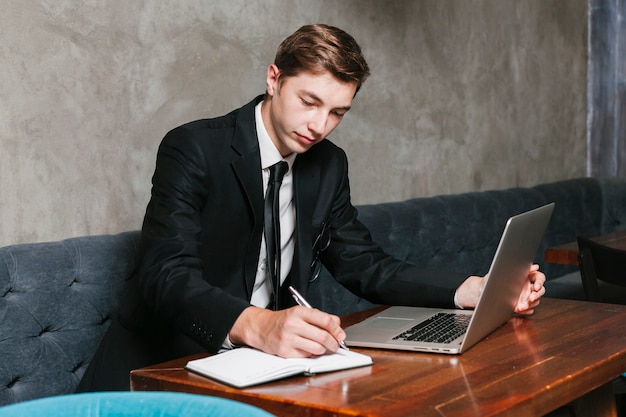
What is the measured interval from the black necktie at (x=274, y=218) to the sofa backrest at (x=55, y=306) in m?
0.53

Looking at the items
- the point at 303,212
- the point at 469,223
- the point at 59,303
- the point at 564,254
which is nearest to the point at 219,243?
the point at 303,212

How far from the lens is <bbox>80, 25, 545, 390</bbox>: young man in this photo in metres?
1.92

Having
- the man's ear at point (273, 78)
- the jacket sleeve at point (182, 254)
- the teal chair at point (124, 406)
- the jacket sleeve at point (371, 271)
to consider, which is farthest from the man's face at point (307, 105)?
the teal chair at point (124, 406)

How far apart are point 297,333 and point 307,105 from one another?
65 cm

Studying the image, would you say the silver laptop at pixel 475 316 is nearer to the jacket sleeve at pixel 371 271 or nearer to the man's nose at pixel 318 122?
the jacket sleeve at pixel 371 271

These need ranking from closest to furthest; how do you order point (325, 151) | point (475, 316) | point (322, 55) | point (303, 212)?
point (475, 316) < point (322, 55) < point (303, 212) < point (325, 151)

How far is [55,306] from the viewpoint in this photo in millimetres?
2334

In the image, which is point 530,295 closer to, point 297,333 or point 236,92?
point 297,333

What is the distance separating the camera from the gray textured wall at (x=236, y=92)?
253 cm

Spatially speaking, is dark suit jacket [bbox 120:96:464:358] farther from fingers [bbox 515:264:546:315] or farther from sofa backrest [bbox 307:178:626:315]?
sofa backrest [bbox 307:178:626:315]

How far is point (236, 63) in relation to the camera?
10.5ft

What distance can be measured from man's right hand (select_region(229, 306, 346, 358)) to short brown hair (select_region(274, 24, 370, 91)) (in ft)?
Result: 2.09

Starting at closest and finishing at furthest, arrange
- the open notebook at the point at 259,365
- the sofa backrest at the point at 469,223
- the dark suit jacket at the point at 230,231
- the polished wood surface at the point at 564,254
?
1. the open notebook at the point at 259,365
2. the dark suit jacket at the point at 230,231
3. the polished wood surface at the point at 564,254
4. the sofa backrest at the point at 469,223

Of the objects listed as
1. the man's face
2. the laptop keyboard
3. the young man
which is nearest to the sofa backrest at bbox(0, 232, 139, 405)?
the young man
